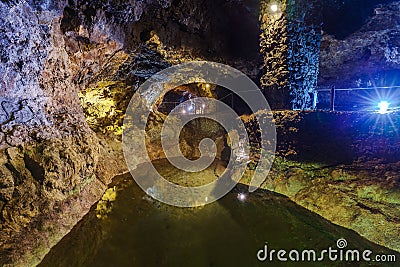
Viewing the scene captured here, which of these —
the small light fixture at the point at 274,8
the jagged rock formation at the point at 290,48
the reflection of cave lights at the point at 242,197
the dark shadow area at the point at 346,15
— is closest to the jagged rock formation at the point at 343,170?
the reflection of cave lights at the point at 242,197

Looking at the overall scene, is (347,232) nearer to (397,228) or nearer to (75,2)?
(397,228)

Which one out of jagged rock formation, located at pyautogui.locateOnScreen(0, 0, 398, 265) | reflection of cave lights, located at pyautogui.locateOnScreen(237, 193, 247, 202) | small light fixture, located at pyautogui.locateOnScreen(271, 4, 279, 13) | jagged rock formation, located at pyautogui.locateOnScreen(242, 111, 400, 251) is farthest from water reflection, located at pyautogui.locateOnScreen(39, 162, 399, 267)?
small light fixture, located at pyautogui.locateOnScreen(271, 4, 279, 13)

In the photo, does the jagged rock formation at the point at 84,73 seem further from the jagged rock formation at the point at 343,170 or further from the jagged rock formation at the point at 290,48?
the jagged rock formation at the point at 343,170

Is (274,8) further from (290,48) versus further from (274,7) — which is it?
(290,48)

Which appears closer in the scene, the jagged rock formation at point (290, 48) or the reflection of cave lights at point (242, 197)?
the reflection of cave lights at point (242, 197)

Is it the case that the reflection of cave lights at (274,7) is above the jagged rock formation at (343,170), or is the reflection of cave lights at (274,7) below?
above

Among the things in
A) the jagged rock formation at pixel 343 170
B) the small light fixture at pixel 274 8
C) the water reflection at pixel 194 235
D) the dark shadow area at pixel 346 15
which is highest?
the dark shadow area at pixel 346 15

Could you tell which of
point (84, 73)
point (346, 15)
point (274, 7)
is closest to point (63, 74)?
point (84, 73)

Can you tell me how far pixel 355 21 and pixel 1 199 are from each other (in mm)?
12467

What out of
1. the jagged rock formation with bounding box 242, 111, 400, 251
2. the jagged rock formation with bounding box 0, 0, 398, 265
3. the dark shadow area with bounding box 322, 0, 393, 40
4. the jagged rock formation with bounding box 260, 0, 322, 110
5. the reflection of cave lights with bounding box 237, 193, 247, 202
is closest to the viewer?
the jagged rock formation with bounding box 0, 0, 398, 265

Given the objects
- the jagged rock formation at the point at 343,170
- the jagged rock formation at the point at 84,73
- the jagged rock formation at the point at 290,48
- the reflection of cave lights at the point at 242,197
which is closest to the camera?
the jagged rock formation at the point at 84,73

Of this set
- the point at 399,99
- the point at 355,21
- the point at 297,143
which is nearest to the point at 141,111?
the point at 297,143

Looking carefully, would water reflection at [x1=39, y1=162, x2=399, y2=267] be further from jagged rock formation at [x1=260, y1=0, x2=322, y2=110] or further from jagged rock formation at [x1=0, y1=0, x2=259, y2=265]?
jagged rock formation at [x1=260, y1=0, x2=322, y2=110]

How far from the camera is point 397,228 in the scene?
4.25 meters
